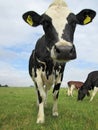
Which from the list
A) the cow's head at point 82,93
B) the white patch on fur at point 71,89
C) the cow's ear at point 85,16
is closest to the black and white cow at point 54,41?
the cow's ear at point 85,16

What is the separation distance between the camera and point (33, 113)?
13273 millimetres

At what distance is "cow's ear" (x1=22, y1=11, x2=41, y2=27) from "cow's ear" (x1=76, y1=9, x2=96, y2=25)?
1178mm

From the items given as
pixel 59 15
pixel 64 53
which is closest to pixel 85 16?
pixel 59 15

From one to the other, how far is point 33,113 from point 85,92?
48.0ft

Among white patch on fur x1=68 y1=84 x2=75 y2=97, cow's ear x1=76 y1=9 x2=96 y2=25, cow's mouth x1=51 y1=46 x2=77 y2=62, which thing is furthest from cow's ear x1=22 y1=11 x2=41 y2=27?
white patch on fur x1=68 y1=84 x2=75 y2=97

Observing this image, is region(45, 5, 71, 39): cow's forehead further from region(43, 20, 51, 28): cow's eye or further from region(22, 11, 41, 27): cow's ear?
region(22, 11, 41, 27): cow's ear

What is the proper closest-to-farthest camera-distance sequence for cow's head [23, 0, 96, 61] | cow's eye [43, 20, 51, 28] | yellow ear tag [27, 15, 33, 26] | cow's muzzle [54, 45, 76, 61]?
1. cow's muzzle [54, 45, 76, 61]
2. cow's head [23, 0, 96, 61]
3. cow's eye [43, 20, 51, 28]
4. yellow ear tag [27, 15, 33, 26]

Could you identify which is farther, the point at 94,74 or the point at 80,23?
the point at 94,74

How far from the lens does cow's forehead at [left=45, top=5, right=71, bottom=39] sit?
10.3 meters

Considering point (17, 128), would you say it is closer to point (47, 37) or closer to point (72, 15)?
point (47, 37)

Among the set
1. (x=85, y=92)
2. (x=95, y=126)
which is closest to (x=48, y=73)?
(x=95, y=126)

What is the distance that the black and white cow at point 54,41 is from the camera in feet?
30.7

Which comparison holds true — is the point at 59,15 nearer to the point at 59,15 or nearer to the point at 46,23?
the point at 59,15

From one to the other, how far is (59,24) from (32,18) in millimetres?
1235
